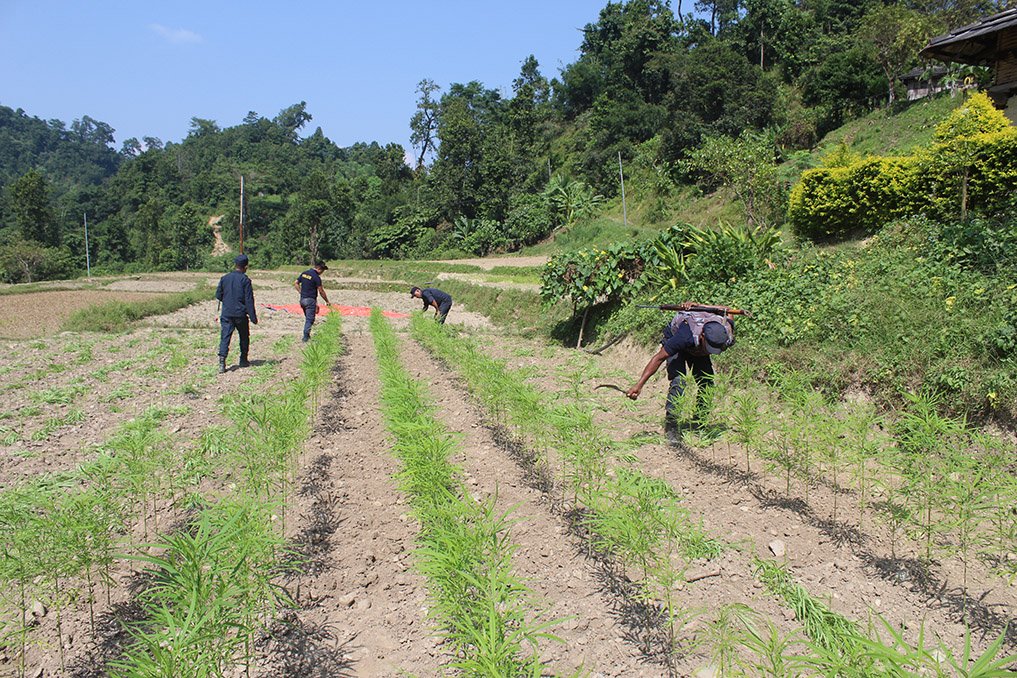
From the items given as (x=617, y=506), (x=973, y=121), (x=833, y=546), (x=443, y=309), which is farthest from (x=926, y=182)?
(x=617, y=506)

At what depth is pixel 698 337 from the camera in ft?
18.1

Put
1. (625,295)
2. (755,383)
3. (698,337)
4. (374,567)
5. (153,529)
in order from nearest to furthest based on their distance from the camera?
(374,567)
(153,529)
(698,337)
(755,383)
(625,295)

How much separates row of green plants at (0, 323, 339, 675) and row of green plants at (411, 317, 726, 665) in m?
1.68

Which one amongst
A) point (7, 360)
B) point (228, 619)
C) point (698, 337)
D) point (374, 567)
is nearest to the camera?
point (228, 619)

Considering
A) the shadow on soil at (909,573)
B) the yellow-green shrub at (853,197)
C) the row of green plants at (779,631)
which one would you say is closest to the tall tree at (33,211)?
the yellow-green shrub at (853,197)

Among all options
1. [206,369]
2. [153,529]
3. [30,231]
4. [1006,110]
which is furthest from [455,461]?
[30,231]

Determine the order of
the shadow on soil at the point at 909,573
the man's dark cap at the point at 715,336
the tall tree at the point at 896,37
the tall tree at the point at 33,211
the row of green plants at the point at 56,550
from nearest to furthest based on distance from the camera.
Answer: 1. the row of green plants at the point at 56,550
2. the shadow on soil at the point at 909,573
3. the man's dark cap at the point at 715,336
4. the tall tree at the point at 896,37
5. the tall tree at the point at 33,211

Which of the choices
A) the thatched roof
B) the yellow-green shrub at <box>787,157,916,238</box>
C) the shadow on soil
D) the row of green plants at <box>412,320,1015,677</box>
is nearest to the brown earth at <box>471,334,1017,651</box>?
the shadow on soil

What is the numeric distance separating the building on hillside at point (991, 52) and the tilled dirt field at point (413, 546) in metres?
7.08

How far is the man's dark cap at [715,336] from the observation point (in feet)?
17.9

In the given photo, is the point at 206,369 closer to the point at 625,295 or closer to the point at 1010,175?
the point at 625,295

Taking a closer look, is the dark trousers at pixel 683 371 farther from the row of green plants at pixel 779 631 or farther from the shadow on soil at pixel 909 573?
the shadow on soil at pixel 909 573

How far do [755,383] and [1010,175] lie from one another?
17.1 feet

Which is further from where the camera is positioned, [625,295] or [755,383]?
[625,295]
